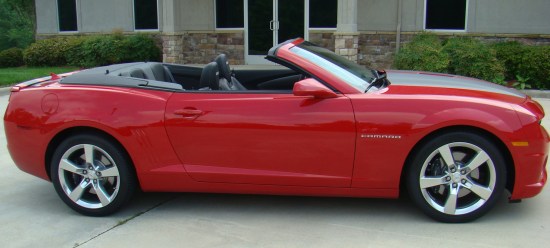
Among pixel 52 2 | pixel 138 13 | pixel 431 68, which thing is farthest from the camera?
pixel 52 2

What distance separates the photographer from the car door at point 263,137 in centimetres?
406

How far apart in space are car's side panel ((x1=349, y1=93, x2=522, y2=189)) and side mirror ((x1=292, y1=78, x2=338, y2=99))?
0.20 meters

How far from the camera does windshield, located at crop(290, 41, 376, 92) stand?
4.34 metres

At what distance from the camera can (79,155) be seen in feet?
14.7

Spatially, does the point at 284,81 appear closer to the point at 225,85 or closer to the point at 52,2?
the point at 225,85

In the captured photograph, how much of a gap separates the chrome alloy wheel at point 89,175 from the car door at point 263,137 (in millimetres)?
653

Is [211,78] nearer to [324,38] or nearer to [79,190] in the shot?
[79,190]

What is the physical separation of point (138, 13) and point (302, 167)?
15182 millimetres

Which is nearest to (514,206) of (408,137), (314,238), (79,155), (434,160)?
(434,160)

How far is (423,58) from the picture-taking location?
38.1ft

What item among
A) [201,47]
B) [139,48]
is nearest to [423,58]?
[201,47]

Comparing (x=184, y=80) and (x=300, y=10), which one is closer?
(x=184, y=80)

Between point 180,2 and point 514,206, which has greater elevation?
point 180,2

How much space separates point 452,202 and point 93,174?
2925mm
